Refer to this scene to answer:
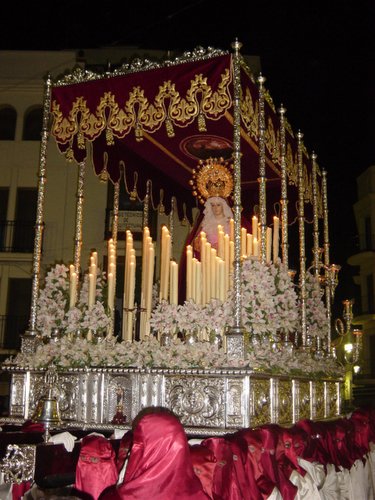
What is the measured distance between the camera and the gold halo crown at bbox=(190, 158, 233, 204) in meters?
8.54

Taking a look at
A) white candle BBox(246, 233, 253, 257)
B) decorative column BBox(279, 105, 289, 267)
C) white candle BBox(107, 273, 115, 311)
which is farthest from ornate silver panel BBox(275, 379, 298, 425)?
white candle BBox(107, 273, 115, 311)

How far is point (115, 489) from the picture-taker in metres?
2.97

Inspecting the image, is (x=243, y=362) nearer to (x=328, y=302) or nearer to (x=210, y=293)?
(x=210, y=293)

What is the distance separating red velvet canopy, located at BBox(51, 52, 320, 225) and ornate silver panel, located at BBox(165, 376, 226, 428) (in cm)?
242

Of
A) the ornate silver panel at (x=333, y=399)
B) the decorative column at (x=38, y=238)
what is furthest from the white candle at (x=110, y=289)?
the ornate silver panel at (x=333, y=399)

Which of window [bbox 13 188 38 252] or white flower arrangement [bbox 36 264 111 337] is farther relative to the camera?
window [bbox 13 188 38 252]

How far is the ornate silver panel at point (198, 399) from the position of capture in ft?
17.0

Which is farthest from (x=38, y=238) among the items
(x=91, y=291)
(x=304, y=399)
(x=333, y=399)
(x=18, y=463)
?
(x=333, y=399)

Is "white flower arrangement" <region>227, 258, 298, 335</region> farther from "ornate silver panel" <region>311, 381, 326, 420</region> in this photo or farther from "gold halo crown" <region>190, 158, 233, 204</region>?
"gold halo crown" <region>190, 158, 233, 204</region>

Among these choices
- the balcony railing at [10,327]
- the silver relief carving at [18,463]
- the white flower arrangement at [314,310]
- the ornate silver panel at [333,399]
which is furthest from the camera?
the balcony railing at [10,327]

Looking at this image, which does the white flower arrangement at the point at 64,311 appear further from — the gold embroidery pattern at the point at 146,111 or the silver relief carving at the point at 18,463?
the silver relief carving at the point at 18,463

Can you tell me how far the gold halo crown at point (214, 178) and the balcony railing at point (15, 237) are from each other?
9.82 metres

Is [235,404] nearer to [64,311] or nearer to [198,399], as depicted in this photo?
[198,399]

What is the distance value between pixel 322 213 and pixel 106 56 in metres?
10.7
